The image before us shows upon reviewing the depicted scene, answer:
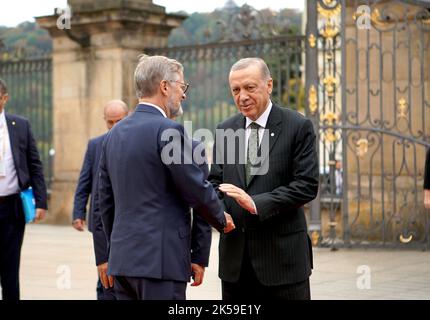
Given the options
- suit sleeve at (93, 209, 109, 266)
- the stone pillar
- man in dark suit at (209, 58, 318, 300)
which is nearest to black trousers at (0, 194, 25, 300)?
suit sleeve at (93, 209, 109, 266)

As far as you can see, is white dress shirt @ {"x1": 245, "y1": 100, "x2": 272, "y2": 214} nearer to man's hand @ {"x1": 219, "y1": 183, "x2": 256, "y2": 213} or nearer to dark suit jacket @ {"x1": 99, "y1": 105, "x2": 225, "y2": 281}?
man's hand @ {"x1": 219, "y1": 183, "x2": 256, "y2": 213}

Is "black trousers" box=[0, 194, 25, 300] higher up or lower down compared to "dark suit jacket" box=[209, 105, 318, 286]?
lower down

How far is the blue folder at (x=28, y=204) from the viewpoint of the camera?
7527mm

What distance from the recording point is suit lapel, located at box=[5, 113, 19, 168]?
7.71m

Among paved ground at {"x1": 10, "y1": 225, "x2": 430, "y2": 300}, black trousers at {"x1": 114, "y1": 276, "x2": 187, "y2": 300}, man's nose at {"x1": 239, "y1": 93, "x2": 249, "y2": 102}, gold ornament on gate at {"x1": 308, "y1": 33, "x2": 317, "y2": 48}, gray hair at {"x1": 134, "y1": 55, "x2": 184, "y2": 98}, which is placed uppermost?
gold ornament on gate at {"x1": 308, "y1": 33, "x2": 317, "y2": 48}

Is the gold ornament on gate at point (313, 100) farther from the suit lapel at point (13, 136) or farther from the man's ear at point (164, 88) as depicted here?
the man's ear at point (164, 88)

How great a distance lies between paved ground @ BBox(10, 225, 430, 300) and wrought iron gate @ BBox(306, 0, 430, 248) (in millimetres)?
443

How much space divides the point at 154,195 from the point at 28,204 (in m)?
3.30

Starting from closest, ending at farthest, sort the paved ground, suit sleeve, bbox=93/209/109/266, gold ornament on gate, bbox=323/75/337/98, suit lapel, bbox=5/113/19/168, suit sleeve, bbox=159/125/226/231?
1. suit sleeve, bbox=159/125/226/231
2. suit sleeve, bbox=93/209/109/266
3. suit lapel, bbox=5/113/19/168
4. the paved ground
5. gold ornament on gate, bbox=323/75/337/98

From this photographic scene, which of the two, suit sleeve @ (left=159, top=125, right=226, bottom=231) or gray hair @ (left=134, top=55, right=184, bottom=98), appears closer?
suit sleeve @ (left=159, top=125, right=226, bottom=231)

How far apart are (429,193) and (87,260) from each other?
15.8ft
